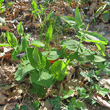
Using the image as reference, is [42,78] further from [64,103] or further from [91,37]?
[91,37]

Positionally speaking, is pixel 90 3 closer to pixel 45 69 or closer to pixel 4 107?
pixel 45 69

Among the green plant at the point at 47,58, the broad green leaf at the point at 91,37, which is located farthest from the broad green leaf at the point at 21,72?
the broad green leaf at the point at 91,37

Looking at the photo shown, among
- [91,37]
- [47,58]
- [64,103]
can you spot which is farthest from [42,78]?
[91,37]

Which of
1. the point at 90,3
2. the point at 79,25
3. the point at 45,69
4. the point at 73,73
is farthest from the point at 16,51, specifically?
the point at 90,3

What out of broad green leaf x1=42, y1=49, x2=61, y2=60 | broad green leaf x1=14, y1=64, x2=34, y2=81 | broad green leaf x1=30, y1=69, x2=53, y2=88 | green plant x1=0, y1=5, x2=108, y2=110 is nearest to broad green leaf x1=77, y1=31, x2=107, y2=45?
green plant x1=0, y1=5, x2=108, y2=110

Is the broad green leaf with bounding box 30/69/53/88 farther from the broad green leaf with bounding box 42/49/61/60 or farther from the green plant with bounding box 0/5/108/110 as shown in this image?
the broad green leaf with bounding box 42/49/61/60

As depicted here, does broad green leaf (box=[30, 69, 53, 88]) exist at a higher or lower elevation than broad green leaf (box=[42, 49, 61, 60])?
lower

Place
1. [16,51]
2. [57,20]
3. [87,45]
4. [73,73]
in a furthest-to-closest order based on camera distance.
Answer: [57,20] → [87,45] → [73,73] → [16,51]

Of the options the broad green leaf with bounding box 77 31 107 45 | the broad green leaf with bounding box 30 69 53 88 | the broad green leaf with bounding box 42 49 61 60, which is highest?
the broad green leaf with bounding box 77 31 107 45
